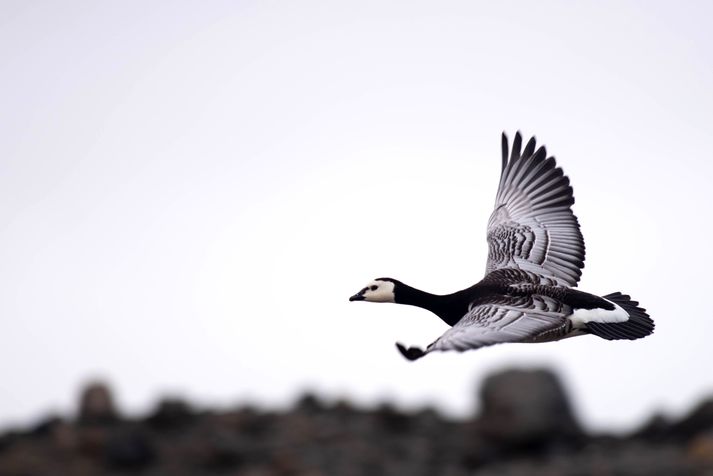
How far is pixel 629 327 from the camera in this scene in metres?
14.4

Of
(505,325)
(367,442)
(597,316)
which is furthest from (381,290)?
(367,442)

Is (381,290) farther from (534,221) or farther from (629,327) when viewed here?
(629,327)

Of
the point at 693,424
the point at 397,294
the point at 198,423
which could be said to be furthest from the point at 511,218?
the point at 198,423

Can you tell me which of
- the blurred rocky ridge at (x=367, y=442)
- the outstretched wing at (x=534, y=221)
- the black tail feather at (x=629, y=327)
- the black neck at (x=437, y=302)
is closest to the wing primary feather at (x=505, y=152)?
the outstretched wing at (x=534, y=221)

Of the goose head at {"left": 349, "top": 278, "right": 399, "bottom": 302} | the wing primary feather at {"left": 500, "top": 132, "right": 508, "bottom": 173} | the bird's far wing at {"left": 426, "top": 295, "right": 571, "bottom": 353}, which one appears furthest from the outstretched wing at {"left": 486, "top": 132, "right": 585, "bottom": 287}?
the bird's far wing at {"left": 426, "top": 295, "right": 571, "bottom": 353}

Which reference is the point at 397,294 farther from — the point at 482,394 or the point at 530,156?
the point at 482,394

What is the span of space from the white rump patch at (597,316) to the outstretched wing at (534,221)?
120 centimetres

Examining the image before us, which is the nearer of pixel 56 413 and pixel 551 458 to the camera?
pixel 551 458

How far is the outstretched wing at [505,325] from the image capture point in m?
11.3

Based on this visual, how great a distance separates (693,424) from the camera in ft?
38.3

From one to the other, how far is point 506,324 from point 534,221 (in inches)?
198

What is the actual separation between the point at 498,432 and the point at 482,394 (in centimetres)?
48

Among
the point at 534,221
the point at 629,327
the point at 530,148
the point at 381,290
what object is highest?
the point at 530,148

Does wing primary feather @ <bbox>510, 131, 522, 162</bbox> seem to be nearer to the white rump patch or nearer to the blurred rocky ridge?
the white rump patch
